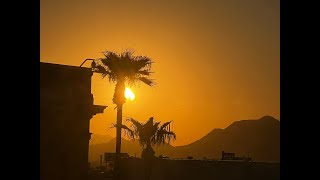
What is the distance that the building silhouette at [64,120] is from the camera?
28.5 m

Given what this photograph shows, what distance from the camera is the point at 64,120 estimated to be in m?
29.3

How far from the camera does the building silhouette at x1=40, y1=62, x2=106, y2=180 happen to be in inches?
1123
